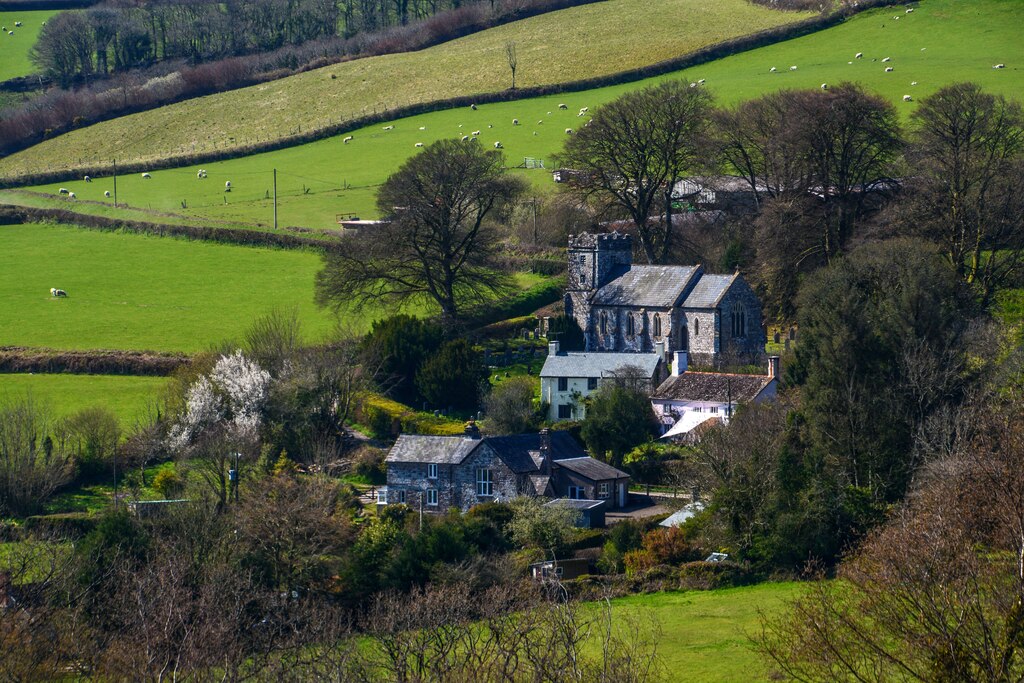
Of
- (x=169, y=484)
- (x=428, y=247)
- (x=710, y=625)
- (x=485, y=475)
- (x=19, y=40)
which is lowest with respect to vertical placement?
(x=710, y=625)

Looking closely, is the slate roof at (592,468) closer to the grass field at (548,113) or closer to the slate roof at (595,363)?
the slate roof at (595,363)

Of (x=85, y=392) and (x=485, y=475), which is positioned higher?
(x=85, y=392)

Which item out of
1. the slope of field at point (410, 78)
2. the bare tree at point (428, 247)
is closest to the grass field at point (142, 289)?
the bare tree at point (428, 247)

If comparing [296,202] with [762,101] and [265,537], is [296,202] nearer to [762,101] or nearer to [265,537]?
[762,101]

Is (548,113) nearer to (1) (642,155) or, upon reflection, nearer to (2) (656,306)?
(1) (642,155)

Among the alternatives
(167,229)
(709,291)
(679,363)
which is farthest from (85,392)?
(167,229)
